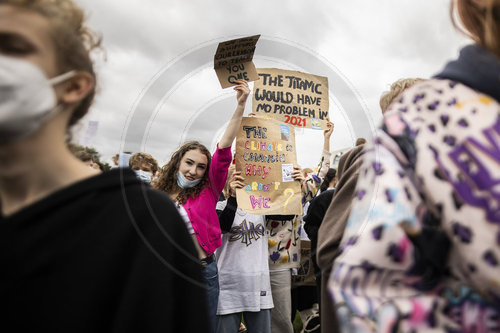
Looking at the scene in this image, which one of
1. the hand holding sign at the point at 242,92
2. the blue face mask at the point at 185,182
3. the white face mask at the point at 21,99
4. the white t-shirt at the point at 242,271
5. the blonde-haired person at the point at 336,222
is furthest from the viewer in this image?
the white t-shirt at the point at 242,271

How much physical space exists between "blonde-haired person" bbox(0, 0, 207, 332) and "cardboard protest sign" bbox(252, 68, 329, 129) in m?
1.67

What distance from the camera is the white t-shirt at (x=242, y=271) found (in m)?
2.89

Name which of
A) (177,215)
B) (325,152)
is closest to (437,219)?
(177,215)

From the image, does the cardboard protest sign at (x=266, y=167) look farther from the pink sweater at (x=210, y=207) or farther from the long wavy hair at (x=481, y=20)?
the long wavy hair at (x=481, y=20)

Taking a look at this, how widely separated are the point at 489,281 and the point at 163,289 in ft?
2.50

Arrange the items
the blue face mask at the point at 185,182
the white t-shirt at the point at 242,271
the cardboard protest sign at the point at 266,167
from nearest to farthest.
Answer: the cardboard protest sign at the point at 266,167, the blue face mask at the point at 185,182, the white t-shirt at the point at 242,271

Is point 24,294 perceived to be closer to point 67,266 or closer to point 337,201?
point 67,266

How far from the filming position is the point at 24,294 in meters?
0.78

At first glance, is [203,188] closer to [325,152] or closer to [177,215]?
[325,152]

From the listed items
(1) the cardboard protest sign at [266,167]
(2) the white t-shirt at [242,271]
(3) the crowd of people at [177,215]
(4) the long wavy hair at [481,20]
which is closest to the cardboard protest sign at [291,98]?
(1) the cardboard protest sign at [266,167]

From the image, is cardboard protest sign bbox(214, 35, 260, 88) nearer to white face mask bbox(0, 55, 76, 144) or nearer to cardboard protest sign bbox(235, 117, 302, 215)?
cardboard protest sign bbox(235, 117, 302, 215)

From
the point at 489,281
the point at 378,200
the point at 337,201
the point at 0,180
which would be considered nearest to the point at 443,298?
the point at 489,281

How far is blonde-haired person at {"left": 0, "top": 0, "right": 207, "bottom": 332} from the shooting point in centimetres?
79

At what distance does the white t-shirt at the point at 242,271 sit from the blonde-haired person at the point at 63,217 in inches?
76.9
